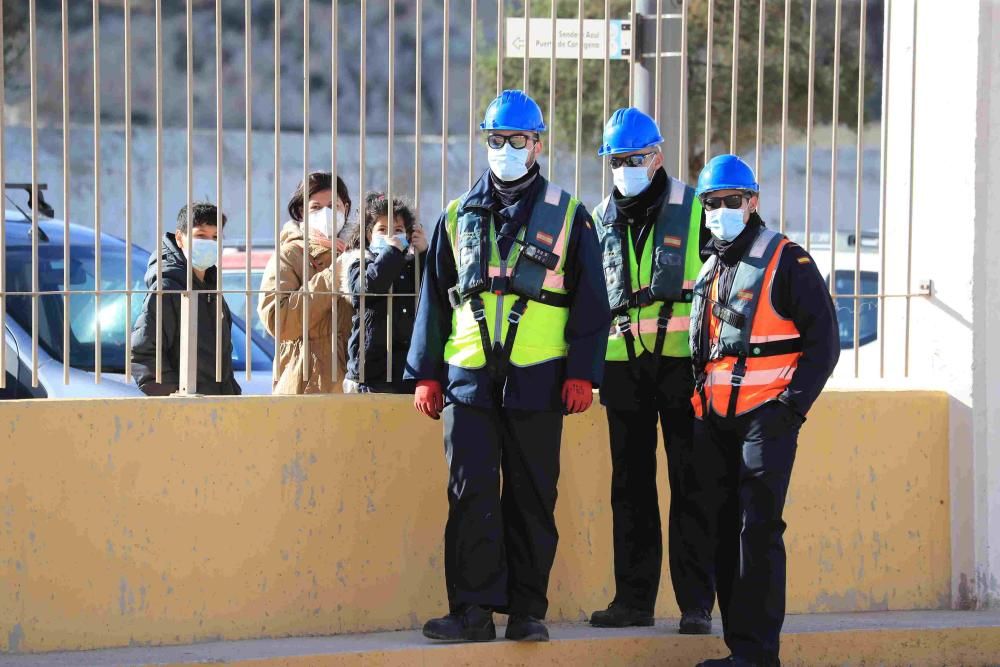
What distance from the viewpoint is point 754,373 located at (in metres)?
5.96

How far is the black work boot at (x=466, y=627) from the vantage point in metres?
6.16

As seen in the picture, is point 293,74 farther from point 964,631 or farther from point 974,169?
point 964,631

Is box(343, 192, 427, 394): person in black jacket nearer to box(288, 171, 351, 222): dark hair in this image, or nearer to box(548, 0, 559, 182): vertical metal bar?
box(288, 171, 351, 222): dark hair

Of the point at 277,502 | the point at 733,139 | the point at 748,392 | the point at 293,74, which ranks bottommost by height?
the point at 277,502

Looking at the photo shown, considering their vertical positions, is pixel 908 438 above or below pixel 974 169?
below

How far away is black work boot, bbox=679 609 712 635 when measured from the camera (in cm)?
650

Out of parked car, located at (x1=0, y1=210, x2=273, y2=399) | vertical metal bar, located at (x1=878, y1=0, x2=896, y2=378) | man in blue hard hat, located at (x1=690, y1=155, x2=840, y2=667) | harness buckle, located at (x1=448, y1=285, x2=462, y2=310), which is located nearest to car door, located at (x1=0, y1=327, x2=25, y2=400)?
parked car, located at (x1=0, y1=210, x2=273, y2=399)

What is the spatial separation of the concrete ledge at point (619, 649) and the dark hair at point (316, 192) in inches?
74.8

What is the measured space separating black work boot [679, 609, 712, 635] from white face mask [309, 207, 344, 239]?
7.29 feet

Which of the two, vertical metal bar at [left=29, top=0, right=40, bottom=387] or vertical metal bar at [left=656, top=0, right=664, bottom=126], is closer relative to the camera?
vertical metal bar at [left=29, top=0, right=40, bottom=387]

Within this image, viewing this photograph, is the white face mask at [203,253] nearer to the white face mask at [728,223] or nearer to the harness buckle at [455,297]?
the harness buckle at [455,297]

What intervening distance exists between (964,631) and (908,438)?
94 cm

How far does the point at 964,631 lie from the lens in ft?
22.8

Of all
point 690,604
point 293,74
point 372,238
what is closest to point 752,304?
point 690,604
